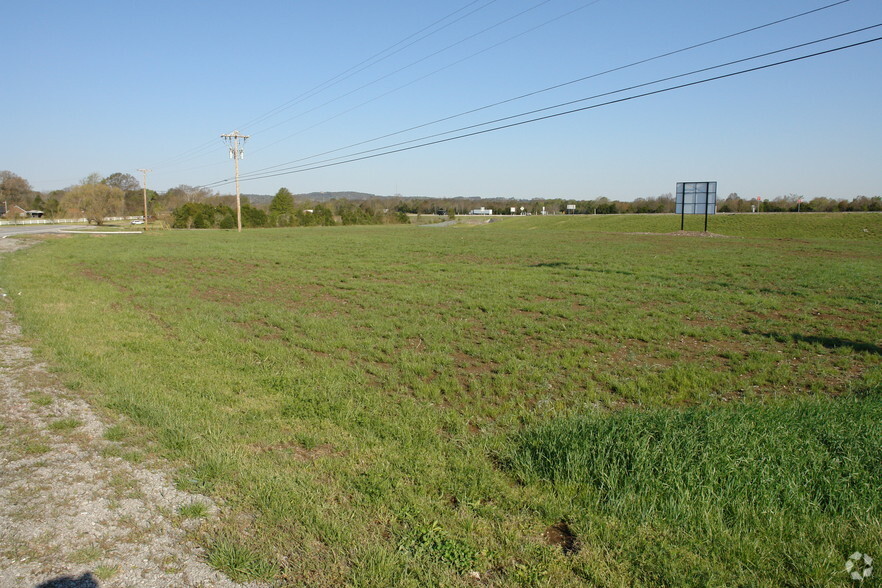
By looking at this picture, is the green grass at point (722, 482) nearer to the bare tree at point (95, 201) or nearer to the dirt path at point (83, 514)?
the dirt path at point (83, 514)

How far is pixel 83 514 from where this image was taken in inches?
150

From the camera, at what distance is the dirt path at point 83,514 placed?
3.16m

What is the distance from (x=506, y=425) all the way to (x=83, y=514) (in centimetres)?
380

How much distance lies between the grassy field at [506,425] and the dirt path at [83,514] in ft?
0.81

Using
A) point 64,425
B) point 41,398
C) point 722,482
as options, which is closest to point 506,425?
point 722,482

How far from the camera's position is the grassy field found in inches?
136

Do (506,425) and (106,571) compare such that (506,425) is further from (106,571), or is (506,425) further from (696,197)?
(696,197)

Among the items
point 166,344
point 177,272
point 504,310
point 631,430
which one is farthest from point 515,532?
point 177,272

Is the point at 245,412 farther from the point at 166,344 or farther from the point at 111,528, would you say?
the point at 166,344

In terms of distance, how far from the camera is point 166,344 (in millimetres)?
9305

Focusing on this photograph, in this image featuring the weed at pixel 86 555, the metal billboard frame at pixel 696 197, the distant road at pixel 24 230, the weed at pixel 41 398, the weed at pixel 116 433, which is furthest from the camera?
the metal billboard frame at pixel 696 197

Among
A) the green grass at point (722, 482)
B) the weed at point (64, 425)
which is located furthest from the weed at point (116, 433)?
the green grass at point (722, 482)

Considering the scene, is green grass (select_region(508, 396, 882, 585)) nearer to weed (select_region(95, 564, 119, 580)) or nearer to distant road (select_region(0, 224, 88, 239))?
weed (select_region(95, 564, 119, 580))

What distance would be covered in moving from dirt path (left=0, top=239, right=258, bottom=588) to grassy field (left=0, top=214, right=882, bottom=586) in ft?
0.81
